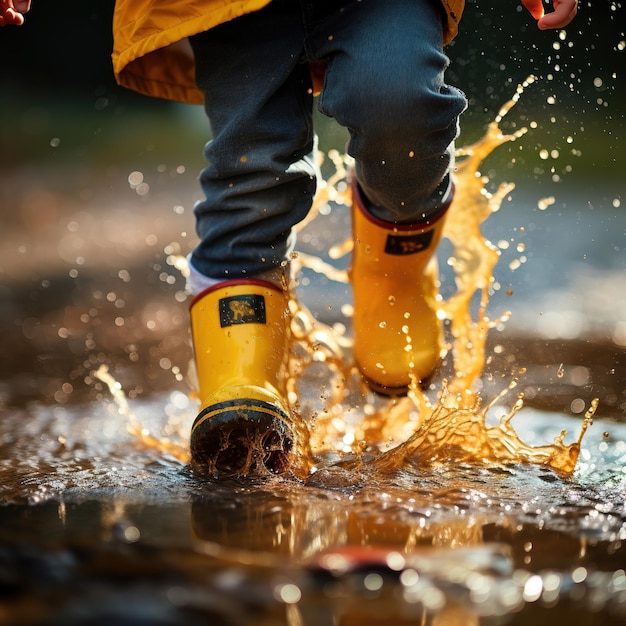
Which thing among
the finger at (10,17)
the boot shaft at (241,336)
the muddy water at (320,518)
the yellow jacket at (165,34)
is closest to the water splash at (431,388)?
the muddy water at (320,518)

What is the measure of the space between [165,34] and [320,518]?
76 cm

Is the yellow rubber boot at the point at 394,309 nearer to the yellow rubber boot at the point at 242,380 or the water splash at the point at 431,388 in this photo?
the water splash at the point at 431,388

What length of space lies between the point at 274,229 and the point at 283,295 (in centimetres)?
11

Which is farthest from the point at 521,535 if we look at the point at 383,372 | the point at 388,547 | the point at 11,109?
the point at 11,109

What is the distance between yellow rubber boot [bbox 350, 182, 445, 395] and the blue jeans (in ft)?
0.28

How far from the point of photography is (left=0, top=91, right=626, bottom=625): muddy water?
0.88 metres

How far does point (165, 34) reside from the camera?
1.44 meters

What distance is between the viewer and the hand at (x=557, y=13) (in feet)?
4.70

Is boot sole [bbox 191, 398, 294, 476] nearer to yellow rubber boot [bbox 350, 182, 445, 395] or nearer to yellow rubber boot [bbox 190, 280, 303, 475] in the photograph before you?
yellow rubber boot [bbox 190, 280, 303, 475]

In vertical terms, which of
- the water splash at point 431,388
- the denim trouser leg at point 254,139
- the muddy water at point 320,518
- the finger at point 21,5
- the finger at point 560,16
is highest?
the finger at point 21,5

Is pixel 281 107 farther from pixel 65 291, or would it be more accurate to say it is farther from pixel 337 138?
pixel 65 291

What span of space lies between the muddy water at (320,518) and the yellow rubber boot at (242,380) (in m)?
0.06

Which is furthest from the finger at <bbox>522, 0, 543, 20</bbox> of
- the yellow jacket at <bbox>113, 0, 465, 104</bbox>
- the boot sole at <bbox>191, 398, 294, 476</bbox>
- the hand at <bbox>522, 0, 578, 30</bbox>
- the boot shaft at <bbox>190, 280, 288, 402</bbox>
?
the boot sole at <bbox>191, 398, 294, 476</bbox>

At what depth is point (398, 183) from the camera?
147cm
